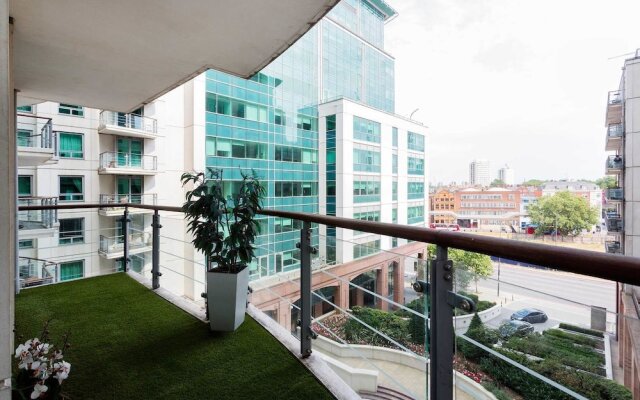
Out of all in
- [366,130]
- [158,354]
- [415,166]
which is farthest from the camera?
[415,166]

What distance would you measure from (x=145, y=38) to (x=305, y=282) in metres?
→ 1.83

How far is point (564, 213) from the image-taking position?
9.06m

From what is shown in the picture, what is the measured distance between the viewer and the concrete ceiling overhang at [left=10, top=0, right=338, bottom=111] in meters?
1.62

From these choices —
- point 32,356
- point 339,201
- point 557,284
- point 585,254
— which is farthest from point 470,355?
point 339,201

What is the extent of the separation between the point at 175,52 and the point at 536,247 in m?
2.42

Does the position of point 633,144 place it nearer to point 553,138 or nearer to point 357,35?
→ point 357,35

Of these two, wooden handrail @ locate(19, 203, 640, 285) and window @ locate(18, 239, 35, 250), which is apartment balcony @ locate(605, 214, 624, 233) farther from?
window @ locate(18, 239, 35, 250)

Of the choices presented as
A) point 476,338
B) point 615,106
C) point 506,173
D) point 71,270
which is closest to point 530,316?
point 476,338

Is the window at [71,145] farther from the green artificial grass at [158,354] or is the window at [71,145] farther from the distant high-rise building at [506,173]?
the distant high-rise building at [506,173]

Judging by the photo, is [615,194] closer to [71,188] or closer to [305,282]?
[305,282]

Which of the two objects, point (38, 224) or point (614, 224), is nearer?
point (38, 224)

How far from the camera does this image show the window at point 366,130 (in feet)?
45.3

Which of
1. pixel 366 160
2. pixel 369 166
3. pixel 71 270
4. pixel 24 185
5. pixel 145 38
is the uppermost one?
pixel 366 160

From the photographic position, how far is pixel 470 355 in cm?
91
